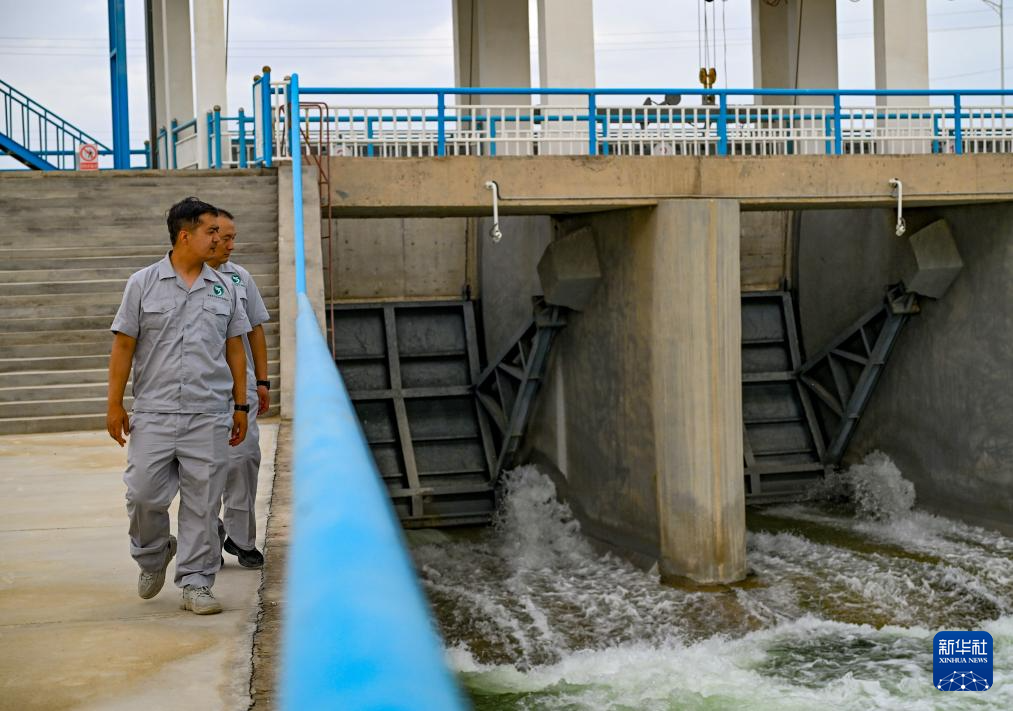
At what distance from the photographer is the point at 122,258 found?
12.8 meters

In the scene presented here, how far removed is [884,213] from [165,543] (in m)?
14.9

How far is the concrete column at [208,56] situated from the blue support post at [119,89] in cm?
429

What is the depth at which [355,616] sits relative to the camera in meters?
0.98

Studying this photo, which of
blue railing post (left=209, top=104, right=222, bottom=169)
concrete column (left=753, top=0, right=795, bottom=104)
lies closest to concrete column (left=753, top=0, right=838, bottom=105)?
concrete column (left=753, top=0, right=795, bottom=104)

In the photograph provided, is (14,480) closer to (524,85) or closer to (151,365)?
(151,365)

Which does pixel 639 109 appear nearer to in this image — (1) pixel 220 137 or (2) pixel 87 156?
(1) pixel 220 137

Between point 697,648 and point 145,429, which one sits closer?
point 145,429

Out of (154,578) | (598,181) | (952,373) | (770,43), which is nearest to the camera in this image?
(154,578)

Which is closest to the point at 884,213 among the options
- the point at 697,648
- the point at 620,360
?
the point at 620,360

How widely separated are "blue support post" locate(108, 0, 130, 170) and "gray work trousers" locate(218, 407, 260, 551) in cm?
1643

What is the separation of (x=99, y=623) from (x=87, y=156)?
20082mm

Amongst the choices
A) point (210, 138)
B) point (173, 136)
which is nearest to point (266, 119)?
point (210, 138)

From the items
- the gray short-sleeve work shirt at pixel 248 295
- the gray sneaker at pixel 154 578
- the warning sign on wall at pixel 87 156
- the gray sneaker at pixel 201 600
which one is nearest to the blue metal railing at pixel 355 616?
the gray sneaker at pixel 201 600

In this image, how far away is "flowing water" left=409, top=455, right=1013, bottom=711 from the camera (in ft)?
35.1
